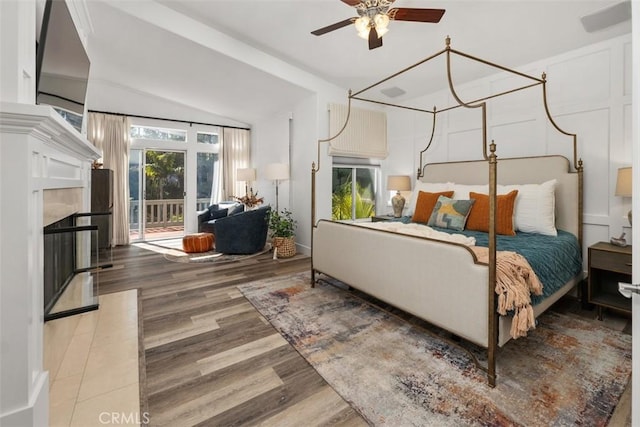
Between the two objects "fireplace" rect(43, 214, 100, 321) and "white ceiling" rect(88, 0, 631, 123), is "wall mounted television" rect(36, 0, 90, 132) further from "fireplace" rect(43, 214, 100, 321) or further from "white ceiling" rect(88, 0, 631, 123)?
"white ceiling" rect(88, 0, 631, 123)

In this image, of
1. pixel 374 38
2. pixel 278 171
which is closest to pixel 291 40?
pixel 374 38

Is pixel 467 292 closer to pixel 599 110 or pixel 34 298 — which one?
pixel 34 298

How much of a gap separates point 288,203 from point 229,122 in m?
2.76

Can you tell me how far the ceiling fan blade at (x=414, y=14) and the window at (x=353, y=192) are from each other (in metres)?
2.94

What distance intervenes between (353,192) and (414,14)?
3350mm

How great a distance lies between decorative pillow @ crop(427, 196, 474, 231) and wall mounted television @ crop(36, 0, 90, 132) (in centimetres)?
331

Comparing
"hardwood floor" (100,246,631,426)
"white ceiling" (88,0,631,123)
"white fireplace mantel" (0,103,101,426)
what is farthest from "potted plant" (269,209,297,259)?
"white fireplace mantel" (0,103,101,426)

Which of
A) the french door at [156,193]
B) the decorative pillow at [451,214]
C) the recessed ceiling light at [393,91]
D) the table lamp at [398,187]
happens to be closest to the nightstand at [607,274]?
the decorative pillow at [451,214]

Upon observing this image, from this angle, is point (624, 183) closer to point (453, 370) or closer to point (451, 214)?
point (451, 214)

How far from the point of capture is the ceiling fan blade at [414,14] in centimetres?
220

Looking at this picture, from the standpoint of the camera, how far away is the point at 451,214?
3080mm

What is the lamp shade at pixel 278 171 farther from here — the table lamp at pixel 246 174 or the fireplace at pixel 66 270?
the fireplace at pixel 66 270

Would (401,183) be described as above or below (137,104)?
below

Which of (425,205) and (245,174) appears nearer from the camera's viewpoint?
(425,205)
